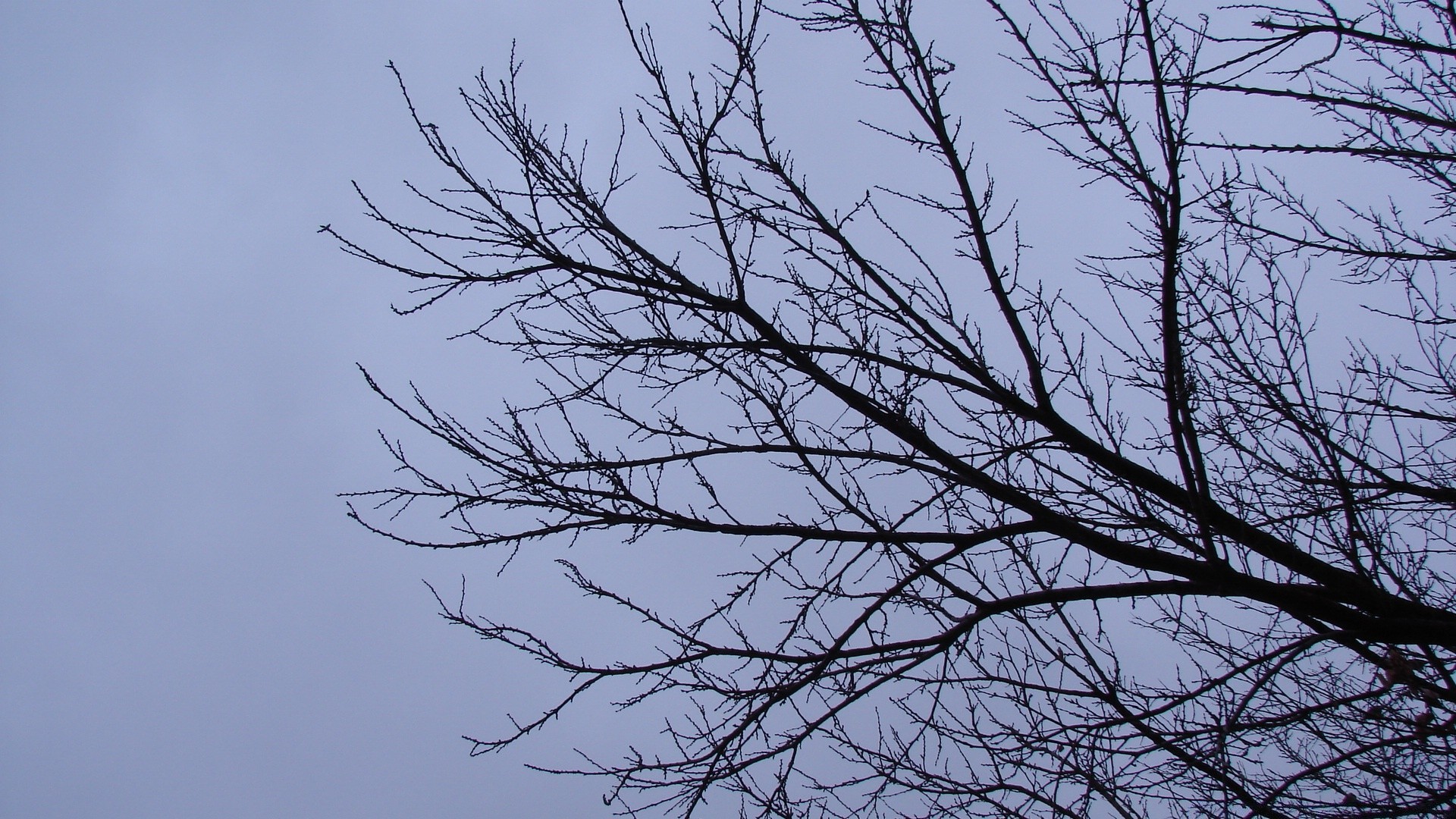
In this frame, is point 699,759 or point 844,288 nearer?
point 699,759

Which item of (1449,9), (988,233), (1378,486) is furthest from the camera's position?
(1378,486)

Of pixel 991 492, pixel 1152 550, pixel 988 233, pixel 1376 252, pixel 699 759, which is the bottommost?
pixel 699 759

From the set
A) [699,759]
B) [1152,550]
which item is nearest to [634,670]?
[699,759]

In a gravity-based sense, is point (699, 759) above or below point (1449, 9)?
below

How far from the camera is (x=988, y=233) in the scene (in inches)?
124

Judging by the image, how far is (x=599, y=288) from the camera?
3.06m

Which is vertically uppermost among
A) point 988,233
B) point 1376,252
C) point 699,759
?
point 1376,252

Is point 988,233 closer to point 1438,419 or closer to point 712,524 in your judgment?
point 712,524

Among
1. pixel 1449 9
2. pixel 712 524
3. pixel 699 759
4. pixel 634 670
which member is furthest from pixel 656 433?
pixel 1449 9

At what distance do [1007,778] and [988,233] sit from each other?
91.0 inches

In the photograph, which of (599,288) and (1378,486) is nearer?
(599,288)

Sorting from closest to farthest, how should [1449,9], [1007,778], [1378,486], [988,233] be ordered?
[1449,9]
[988,233]
[1007,778]
[1378,486]

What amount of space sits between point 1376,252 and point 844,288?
2.61 metres

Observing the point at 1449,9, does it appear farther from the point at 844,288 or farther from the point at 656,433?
the point at 656,433
